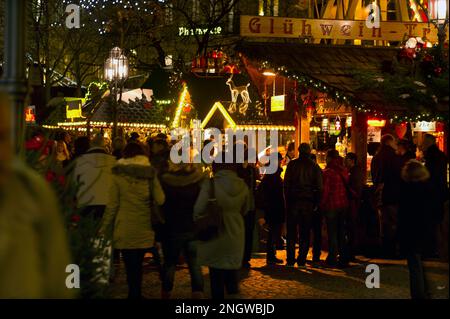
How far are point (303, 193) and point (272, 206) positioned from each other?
0.70 meters

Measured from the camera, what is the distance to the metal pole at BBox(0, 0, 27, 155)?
646 cm

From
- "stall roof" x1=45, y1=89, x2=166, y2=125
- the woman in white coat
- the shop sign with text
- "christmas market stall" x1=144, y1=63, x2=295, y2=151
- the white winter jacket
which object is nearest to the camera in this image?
the woman in white coat

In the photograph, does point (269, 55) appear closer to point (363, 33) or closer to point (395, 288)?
point (363, 33)

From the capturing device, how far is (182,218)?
8.99m

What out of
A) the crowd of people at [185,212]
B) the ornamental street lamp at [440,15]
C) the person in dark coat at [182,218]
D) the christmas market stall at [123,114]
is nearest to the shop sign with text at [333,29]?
the ornamental street lamp at [440,15]

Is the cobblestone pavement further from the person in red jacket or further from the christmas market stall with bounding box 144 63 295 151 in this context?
the christmas market stall with bounding box 144 63 295 151

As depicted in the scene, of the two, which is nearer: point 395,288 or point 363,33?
point 395,288

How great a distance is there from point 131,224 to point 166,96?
17507 mm

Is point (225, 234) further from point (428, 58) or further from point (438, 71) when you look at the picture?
point (428, 58)

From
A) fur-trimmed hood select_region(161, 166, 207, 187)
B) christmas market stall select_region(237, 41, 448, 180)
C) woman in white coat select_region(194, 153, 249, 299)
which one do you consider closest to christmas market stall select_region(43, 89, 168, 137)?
christmas market stall select_region(237, 41, 448, 180)

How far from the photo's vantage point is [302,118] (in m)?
18.1

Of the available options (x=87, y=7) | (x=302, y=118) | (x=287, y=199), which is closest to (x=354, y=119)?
(x=302, y=118)

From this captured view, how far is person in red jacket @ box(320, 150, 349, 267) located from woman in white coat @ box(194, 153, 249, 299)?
3.87m

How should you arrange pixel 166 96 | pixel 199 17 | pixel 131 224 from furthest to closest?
pixel 199 17
pixel 166 96
pixel 131 224
